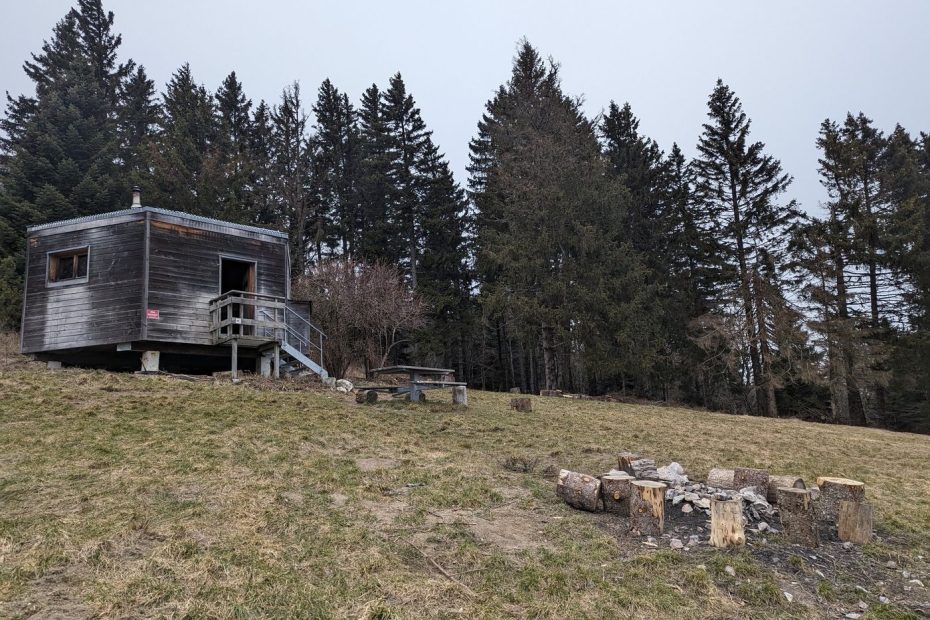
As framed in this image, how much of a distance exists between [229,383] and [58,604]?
10.1m

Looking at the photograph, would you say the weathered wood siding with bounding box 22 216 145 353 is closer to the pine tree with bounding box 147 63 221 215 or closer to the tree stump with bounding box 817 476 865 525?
the pine tree with bounding box 147 63 221 215

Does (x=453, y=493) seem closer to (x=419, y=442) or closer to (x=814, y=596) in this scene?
(x=419, y=442)

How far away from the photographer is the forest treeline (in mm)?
21562

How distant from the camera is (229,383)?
1291 centimetres

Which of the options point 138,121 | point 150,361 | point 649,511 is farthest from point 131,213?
point 138,121

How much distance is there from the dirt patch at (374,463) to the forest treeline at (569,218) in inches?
573

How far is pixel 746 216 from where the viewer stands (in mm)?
23672

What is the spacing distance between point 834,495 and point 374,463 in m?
5.10

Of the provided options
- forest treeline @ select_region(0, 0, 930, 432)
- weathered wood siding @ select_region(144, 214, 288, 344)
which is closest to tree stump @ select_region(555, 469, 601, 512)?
weathered wood siding @ select_region(144, 214, 288, 344)

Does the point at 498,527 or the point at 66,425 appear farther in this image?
the point at 66,425

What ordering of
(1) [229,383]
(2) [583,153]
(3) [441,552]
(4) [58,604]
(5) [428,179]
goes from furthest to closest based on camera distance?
1. (5) [428,179]
2. (2) [583,153]
3. (1) [229,383]
4. (3) [441,552]
5. (4) [58,604]

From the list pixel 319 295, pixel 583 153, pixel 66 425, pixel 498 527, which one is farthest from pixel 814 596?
pixel 583 153

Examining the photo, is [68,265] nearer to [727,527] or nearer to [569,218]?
[727,527]

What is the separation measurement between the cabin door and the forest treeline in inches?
321
